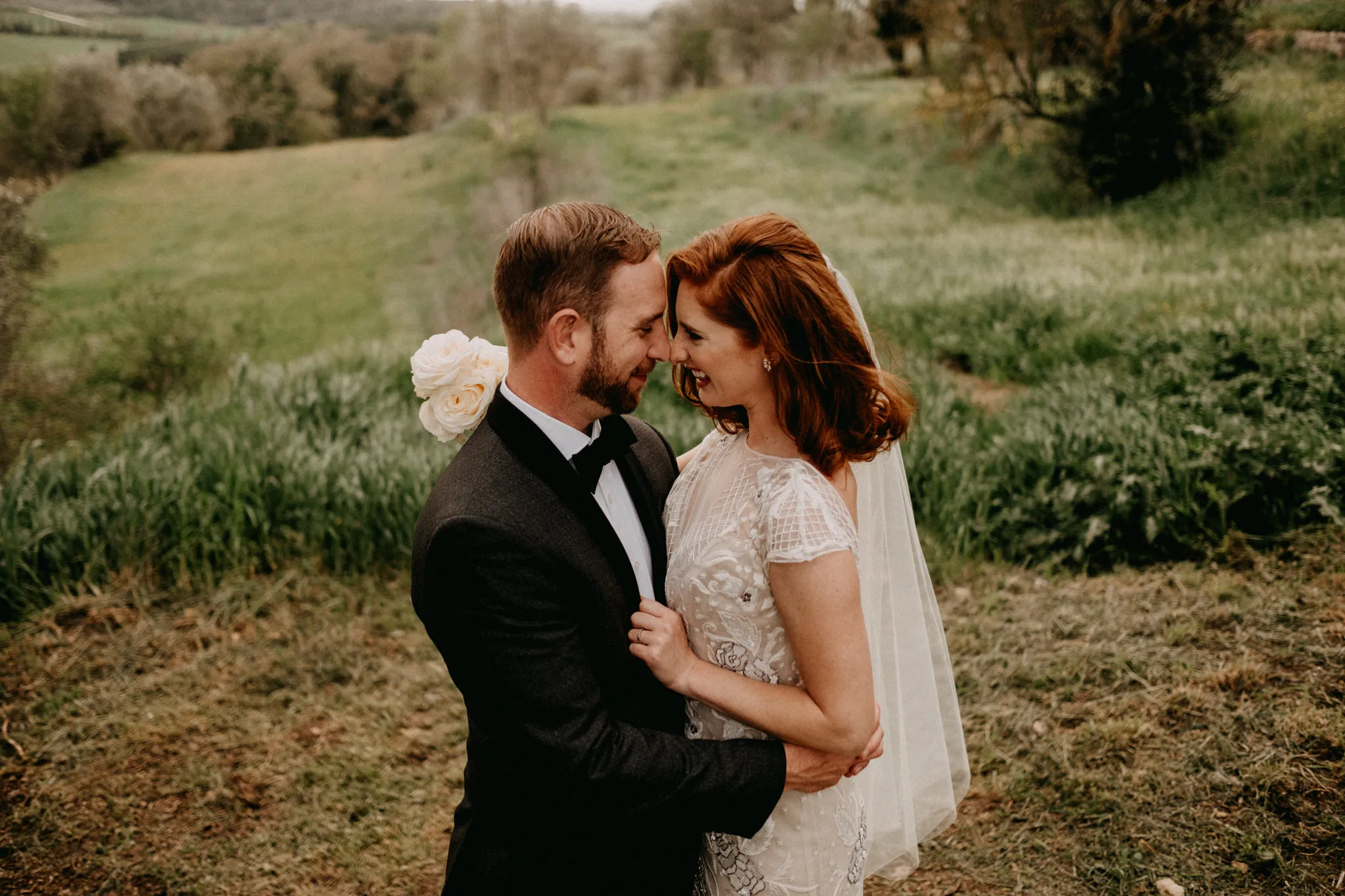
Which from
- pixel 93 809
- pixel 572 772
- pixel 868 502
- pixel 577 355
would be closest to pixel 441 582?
pixel 572 772

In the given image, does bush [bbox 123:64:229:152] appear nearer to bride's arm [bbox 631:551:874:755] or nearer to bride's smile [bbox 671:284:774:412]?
bride's smile [bbox 671:284:774:412]

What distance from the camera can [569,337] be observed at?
6.57ft

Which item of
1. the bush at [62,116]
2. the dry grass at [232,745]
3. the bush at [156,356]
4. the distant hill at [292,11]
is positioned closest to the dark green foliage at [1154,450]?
the dry grass at [232,745]

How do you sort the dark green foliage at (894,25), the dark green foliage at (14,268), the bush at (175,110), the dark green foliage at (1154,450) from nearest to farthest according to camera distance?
1. the dark green foliage at (1154,450)
2. the dark green foliage at (14,268)
3. the bush at (175,110)
4. the dark green foliage at (894,25)

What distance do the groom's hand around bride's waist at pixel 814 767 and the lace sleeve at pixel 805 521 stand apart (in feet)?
1.51

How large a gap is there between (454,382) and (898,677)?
1518mm

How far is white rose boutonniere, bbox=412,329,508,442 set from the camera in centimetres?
208

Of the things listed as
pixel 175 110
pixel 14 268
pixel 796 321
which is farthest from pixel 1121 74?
pixel 175 110

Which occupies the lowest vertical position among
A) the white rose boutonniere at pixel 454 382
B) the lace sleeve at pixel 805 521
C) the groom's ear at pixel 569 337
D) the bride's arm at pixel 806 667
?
the bride's arm at pixel 806 667

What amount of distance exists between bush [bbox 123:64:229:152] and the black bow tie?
18.3m

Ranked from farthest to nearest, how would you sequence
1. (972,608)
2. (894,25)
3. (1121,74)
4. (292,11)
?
(894,25) → (292,11) → (1121,74) → (972,608)

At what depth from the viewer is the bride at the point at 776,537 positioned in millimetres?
1795

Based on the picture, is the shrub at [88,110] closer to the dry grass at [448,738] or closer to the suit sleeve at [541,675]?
the dry grass at [448,738]

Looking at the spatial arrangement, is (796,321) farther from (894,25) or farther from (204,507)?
(894,25)
